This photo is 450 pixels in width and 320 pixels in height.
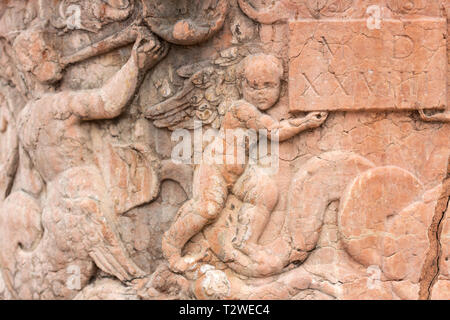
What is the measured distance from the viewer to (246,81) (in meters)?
4.96

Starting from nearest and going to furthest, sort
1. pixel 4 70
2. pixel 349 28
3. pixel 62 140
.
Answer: pixel 349 28, pixel 62 140, pixel 4 70

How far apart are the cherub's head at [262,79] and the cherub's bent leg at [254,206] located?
453mm

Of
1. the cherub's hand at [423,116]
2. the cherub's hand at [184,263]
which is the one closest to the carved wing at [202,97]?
the cherub's hand at [184,263]

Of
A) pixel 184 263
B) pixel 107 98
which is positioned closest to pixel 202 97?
pixel 107 98

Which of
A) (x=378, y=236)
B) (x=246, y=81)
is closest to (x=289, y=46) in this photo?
(x=246, y=81)

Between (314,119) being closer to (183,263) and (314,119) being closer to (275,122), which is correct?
(275,122)

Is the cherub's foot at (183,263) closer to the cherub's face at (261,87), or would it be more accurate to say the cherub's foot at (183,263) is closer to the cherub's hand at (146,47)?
the cherub's face at (261,87)

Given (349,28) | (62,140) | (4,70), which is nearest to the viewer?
(349,28)

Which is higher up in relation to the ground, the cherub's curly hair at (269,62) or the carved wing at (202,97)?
the cherub's curly hair at (269,62)

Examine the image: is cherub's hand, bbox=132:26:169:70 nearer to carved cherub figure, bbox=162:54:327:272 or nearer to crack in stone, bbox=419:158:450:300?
carved cherub figure, bbox=162:54:327:272

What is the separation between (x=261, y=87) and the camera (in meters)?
A: 4.91

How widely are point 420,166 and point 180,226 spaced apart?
1.56 m

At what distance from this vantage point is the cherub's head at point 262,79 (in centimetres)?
489

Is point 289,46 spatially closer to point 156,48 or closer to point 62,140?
point 156,48
